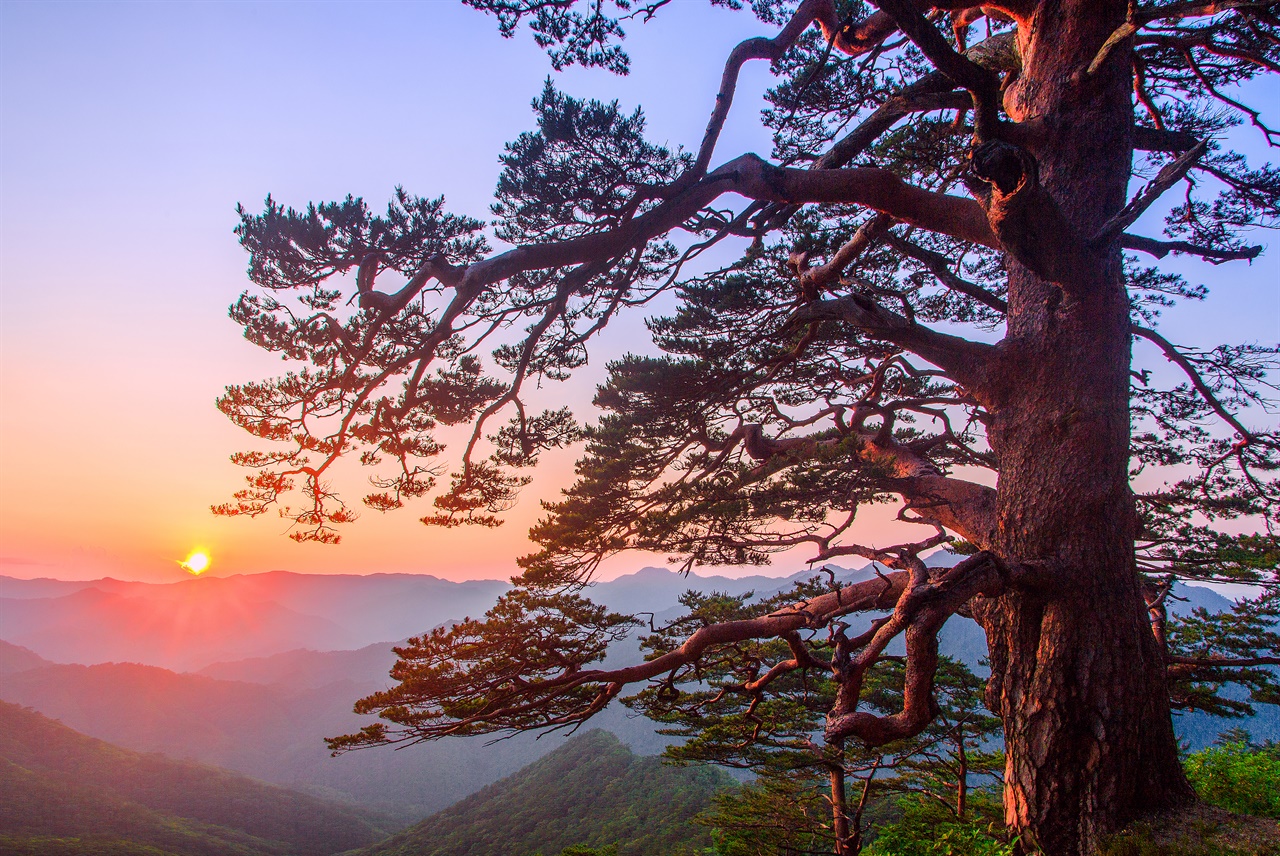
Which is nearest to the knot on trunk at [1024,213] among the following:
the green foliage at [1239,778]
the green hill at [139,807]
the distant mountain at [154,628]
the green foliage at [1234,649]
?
the green foliage at [1239,778]

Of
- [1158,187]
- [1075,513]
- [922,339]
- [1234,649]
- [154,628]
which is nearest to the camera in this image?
[1158,187]

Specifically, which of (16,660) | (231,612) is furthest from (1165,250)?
(231,612)

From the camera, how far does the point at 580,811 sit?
28578mm

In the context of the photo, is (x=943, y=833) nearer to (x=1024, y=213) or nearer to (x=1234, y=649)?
(x=1234, y=649)

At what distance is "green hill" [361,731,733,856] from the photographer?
76.8ft

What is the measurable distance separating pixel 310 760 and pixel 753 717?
8162 cm

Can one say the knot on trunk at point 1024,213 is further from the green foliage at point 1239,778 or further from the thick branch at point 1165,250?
the green foliage at point 1239,778

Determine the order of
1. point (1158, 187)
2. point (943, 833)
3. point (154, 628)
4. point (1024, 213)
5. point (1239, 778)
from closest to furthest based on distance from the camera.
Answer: point (1158, 187)
point (1024, 213)
point (943, 833)
point (1239, 778)
point (154, 628)

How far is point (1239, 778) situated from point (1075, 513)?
363cm

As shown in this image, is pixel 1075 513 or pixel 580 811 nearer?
pixel 1075 513

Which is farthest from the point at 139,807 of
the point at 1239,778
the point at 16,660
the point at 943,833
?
the point at 16,660

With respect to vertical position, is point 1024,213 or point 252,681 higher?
point 1024,213

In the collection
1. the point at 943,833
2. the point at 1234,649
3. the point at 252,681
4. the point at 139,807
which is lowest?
the point at 139,807

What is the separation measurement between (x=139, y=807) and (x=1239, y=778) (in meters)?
53.1
